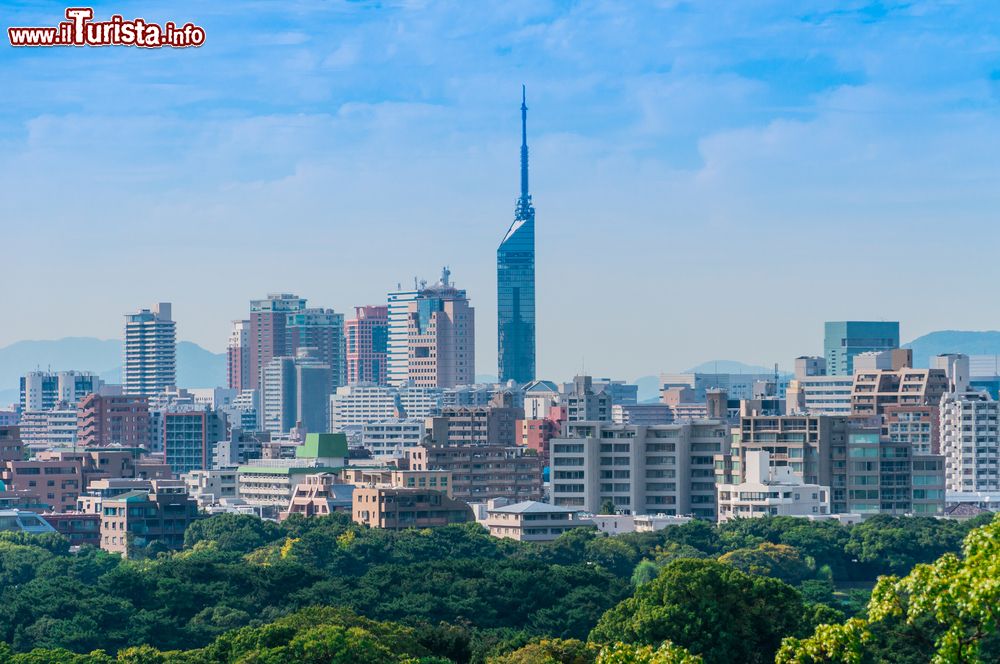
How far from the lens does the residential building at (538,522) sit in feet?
434

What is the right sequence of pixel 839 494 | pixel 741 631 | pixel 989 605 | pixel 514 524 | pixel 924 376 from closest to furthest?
pixel 989 605
pixel 741 631
pixel 514 524
pixel 839 494
pixel 924 376

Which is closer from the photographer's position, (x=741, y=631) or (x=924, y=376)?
(x=741, y=631)

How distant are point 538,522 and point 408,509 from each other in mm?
11344

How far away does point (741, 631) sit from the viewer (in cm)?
6450

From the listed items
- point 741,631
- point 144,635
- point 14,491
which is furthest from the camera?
point 14,491

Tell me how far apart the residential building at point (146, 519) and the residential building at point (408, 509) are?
1248 centimetres

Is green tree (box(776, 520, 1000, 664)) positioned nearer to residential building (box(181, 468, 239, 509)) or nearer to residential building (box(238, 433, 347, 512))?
residential building (box(238, 433, 347, 512))

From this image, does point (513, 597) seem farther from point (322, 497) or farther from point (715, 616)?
point (322, 497)

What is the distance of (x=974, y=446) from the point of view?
186 metres

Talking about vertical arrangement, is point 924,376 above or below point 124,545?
above

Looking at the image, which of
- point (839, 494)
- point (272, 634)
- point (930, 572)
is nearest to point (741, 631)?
point (272, 634)

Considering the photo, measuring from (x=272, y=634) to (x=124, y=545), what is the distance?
7848cm

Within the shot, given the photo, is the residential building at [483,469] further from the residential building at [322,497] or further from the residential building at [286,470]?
the residential building at [286,470]

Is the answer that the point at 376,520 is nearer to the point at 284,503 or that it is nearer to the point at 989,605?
the point at 284,503
